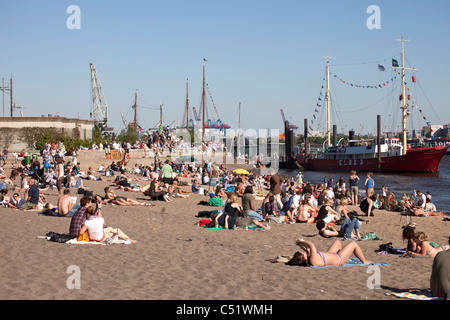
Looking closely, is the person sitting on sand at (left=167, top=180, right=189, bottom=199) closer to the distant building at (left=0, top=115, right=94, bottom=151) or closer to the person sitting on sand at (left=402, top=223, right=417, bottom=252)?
Answer: the person sitting on sand at (left=402, top=223, right=417, bottom=252)

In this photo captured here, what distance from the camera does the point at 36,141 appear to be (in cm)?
3978

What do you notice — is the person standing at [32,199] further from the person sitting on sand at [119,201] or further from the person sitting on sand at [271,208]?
the person sitting on sand at [271,208]

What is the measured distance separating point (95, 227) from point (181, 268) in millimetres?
2470

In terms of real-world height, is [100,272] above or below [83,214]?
below

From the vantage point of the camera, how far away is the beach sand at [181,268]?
681cm

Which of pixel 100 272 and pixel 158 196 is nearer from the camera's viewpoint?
pixel 100 272

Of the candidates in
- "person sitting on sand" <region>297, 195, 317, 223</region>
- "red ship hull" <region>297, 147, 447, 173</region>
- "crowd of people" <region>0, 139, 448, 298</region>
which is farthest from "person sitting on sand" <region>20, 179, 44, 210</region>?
"red ship hull" <region>297, 147, 447, 173</region>

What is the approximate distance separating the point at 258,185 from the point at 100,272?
22.8 metres

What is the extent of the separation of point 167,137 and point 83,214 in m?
41.6

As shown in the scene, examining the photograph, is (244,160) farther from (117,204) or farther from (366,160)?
(117,204)

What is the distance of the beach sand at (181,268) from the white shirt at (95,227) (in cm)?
29

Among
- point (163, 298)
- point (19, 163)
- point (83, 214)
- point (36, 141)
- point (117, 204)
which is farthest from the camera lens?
point (36, 141)

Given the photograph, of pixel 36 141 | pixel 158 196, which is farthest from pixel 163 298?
pixel 36 141
